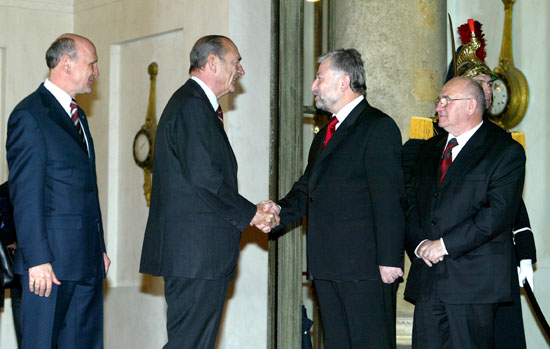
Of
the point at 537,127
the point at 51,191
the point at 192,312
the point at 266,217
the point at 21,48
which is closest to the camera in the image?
the point at 51,191

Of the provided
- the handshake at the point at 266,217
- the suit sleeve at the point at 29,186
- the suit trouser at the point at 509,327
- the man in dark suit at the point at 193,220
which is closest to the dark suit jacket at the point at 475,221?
the suit trouser at the point at 509,327

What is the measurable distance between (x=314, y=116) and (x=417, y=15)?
105cm

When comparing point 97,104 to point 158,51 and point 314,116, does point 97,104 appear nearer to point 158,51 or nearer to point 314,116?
point 158,51

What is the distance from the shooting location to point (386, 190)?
432 cm

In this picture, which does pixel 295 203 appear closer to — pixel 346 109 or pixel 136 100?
pixel 346 109

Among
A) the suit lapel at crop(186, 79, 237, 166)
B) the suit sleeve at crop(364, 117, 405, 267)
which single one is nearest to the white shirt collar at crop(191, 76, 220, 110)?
the suit lapel at crop(186, 79, 237, 166)

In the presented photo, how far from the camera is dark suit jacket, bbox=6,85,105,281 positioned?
402 centimetres

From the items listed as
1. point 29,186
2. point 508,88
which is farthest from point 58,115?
point 508,88

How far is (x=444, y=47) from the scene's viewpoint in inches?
229

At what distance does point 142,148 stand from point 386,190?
10.0 feet

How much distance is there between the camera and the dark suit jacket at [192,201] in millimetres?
4281

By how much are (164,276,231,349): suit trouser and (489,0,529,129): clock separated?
141 inches

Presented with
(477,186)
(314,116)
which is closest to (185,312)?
(477,186)

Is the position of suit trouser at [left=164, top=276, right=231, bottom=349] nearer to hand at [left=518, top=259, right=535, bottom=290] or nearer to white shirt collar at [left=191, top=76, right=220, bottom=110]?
white shirt collar at [left=191, top=76, right=220, bottom=110]
